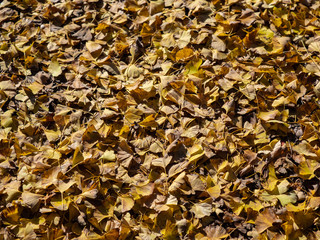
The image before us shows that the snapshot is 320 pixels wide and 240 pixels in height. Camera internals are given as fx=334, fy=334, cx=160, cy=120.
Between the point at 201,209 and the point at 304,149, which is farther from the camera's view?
the point at 304,149

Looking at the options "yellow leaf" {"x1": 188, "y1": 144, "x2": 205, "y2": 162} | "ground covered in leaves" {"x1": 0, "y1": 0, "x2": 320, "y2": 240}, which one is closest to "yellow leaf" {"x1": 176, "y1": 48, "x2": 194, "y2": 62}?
"ground covered in leaves" {"x1": 0, "y1": 0, "x2": 320, "y2": 240}

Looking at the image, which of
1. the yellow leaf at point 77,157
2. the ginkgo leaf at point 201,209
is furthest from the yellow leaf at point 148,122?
the ginkgo leaf at point 201,209

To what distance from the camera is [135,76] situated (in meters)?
1.67

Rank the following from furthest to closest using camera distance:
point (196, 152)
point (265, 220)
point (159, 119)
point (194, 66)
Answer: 1. point (194, 66)
2. point (159, 119)
3. point (196, 152)
4. point (265, 220)

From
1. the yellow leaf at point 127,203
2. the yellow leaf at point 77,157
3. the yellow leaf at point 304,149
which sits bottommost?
the yellow leaf at point 127,203

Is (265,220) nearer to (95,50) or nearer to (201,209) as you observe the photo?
(201,209)

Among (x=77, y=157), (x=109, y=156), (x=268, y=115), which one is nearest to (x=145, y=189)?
(x=109, y=156)

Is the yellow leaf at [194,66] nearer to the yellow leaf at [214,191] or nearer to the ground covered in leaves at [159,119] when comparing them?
the ground covered in leaves at [159,119]

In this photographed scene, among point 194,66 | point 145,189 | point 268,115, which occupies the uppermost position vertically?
point 194,66

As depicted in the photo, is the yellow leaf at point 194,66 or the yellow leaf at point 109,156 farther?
the yellow leaf at point 194,66

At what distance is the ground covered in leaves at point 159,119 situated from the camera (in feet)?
4.43

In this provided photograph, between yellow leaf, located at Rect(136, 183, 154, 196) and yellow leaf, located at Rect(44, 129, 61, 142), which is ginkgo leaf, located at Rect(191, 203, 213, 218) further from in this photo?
yellow leaf, located at Rect(44, 129, 61, 142)

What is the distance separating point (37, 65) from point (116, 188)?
82 centimetres

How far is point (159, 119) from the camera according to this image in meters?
1.54
